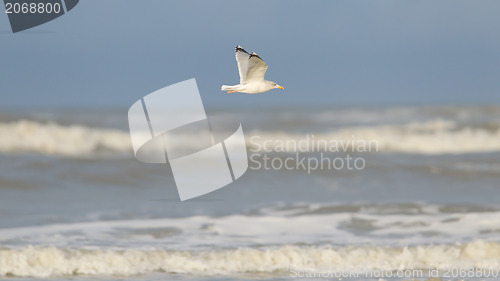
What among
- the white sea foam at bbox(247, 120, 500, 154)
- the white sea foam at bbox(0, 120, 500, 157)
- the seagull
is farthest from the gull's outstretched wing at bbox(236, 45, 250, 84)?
the white sea foam at bbox(247, 120, 500, 154)

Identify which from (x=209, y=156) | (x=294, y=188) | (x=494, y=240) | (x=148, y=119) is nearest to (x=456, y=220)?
(x=494, y=240)

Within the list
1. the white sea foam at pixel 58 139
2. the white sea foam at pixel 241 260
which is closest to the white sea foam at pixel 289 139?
the white sea foam at pixel 58 139

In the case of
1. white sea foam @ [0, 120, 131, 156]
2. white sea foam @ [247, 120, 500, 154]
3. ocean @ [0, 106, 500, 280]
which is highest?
ocean @ [0, 106, 500, 280]

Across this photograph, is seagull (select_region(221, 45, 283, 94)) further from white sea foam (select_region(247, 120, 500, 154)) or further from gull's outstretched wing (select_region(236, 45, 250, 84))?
white sea foam (select_region(247, 120, 500, 154))

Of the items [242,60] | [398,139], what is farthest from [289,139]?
[242,60]

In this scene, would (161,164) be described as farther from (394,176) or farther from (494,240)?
(494,240)

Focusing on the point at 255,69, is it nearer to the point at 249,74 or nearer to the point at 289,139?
the point at 249,74

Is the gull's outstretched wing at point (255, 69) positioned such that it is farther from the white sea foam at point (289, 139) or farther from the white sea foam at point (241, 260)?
the white sea foam at point (289, 139)
